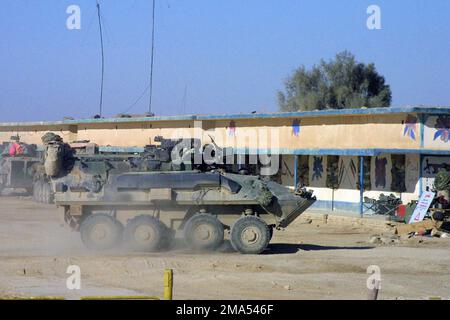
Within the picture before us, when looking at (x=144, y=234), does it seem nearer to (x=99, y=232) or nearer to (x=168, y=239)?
(x=168, y=239)

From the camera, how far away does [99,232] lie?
712 inches

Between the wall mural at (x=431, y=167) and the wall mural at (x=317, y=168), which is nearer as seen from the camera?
the wall mural at (x=431, y=167)

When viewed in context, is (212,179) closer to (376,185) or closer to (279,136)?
(376,185)

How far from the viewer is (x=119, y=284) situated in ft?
44.7

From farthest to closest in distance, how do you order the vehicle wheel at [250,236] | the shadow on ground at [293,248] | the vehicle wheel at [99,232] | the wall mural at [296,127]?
1. the wall mural at [296,127]
2. the shadow on ground at [293,248]
3. the vehicle wheel at [99,232]
4. the vehicle wheel at [250,236]

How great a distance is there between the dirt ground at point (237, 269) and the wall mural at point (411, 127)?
14.2ft

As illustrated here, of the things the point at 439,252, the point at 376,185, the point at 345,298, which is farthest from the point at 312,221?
the point at 345,298

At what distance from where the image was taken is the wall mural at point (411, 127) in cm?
2512

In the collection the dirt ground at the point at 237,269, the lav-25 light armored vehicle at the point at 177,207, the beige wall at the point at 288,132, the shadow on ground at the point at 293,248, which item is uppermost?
the beige wall at the point at 288,132

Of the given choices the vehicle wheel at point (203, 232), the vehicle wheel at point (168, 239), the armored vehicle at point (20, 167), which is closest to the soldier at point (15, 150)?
the armored vehicle at point (20, 167)

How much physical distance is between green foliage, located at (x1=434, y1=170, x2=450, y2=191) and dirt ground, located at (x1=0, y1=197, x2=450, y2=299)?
2137 mm

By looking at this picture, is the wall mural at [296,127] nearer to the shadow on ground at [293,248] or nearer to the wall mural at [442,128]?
the wall mural at [442,128]

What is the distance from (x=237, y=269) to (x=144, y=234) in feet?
10.7

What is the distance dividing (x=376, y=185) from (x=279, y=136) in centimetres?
489
